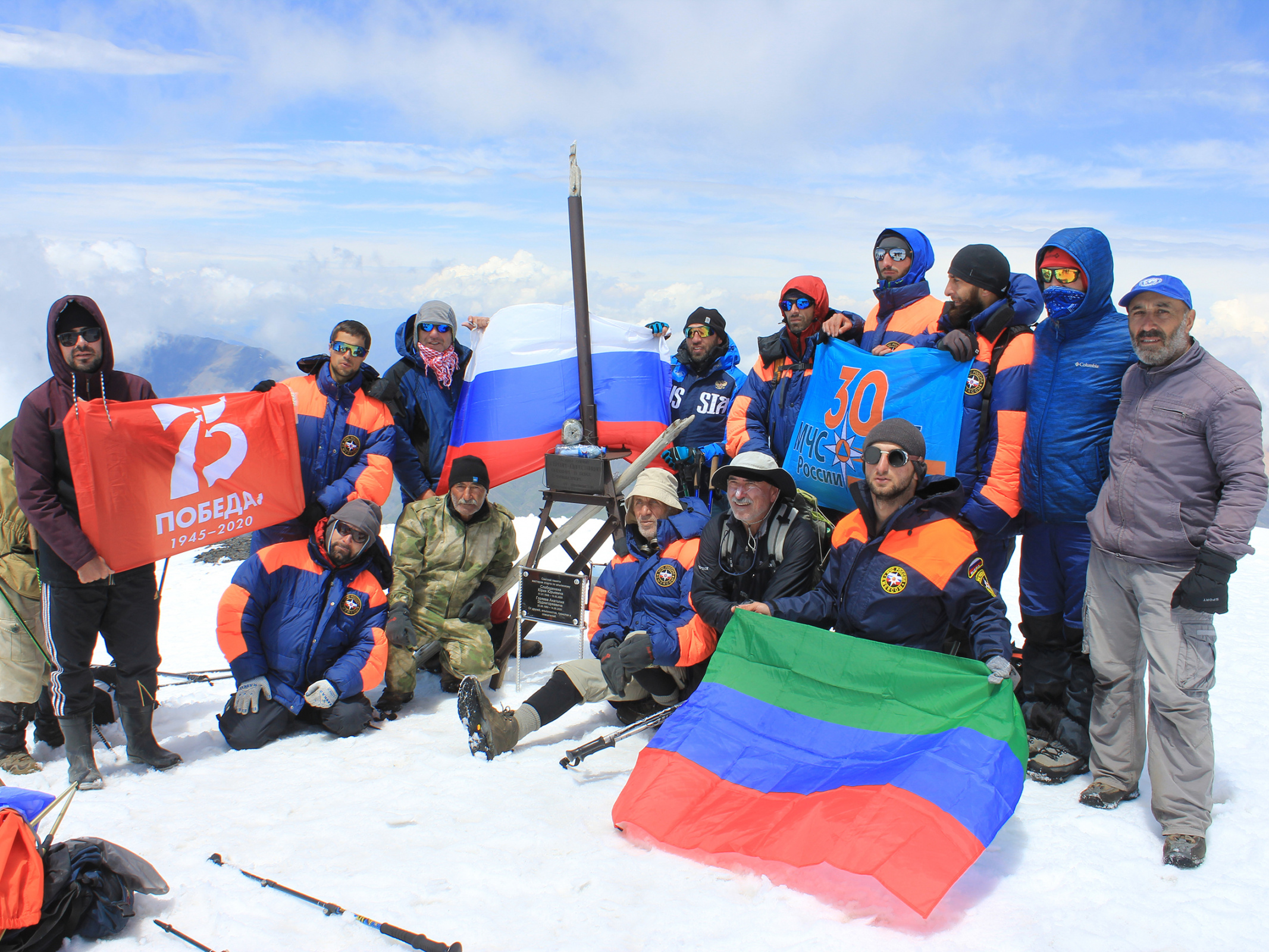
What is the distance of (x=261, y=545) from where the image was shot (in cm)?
599

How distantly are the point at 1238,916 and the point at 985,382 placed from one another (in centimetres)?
277

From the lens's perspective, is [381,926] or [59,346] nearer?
[381,926]

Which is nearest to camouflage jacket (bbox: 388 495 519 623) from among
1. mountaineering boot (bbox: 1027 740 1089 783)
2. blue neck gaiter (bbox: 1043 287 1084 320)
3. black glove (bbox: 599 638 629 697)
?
black glove (bbox: 599 638 629 697)

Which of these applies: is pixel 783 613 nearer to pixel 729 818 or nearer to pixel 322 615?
pixel 729 818

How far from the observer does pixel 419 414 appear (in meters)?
6.62

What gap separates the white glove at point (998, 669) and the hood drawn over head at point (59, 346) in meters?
5.04

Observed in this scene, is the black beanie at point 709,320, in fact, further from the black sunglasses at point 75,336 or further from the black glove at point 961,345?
the black sunglasses at point 75,336

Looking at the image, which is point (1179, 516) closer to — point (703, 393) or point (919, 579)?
point (919, 579)

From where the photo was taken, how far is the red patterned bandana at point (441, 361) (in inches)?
257

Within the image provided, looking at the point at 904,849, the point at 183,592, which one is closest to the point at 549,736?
the point at 904,849

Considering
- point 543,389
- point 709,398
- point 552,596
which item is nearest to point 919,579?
point 552,596

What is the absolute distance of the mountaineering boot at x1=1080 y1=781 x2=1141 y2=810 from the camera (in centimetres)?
395

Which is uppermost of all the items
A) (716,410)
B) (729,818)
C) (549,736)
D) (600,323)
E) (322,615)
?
(600,323)

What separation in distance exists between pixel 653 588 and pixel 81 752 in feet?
11.2
